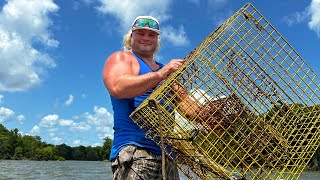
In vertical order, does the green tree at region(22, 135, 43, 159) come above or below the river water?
above

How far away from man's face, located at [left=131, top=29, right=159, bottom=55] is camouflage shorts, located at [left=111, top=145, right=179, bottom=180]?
79cm

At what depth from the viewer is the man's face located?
3.47m

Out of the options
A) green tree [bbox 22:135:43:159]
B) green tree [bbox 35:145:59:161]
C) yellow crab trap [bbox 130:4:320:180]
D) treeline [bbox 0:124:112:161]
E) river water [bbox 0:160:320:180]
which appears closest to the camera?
yellow crab trap [bbox 130:4:320:180]

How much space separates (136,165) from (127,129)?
0.29 metres

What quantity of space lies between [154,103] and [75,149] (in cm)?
17124

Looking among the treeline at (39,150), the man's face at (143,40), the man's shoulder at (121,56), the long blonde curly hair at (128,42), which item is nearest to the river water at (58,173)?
the long blonde curly hair at (128,42)

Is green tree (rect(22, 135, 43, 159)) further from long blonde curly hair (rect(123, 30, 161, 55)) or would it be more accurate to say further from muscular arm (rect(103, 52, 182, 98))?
muscular arm (rect(103, 52, 182, 98))

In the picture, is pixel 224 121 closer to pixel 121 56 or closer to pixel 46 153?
pixel 121 56

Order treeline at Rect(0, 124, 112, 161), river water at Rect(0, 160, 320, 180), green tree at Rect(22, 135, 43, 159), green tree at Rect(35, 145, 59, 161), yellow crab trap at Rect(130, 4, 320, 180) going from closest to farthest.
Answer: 1. yellow crab trap at Rect(130, 4, 320, 180)
2. river water at Rect(0, 160, 320, 180)
3. treeline at Rect(0, 124, 112, 161)
4. green tree at Rect(22, 135, 43, 159)
5. green tree at Rect(35, 145, 59, 161)

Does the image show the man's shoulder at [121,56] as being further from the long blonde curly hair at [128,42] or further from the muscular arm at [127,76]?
the long blonde curly hair at [128,42]

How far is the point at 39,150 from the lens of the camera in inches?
5861

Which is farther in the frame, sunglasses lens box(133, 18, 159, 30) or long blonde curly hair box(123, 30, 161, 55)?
long blonde curly hair box(123, 30, 161, 55)

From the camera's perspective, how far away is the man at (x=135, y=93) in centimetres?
302

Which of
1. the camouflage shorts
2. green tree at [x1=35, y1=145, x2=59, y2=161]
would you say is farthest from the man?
green tree at [x1=35, y1=145, x2=59, y2=161]
